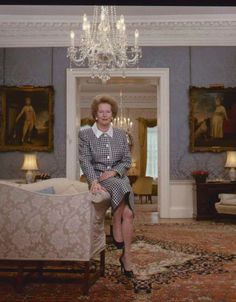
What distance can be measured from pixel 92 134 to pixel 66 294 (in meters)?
1.22

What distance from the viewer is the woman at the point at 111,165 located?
3.30 metres

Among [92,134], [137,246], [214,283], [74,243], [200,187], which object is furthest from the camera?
[200,187]

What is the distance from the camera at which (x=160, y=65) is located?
8.15 m

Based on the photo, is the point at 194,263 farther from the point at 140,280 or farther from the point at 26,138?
the point at 26,138

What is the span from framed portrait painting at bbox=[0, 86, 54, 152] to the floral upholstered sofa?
16.8 feet

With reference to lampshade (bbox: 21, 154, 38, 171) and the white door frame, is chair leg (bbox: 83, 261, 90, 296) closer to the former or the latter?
lampshade (bbox: 21, 154, 38, 171)

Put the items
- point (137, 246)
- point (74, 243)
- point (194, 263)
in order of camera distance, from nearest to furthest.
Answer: point (74, 243)
point (194, 263)
point (137, 246)

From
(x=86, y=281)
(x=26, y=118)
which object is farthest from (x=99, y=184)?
(x=26, y=118)

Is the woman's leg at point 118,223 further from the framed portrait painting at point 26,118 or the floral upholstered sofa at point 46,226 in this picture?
the framed portrait painting at point 26,118

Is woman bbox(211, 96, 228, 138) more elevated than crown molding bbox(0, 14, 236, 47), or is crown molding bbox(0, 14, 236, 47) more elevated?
crown molding bbox(0, 14, 236, 47)

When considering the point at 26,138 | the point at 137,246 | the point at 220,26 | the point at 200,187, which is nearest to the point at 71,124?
the point at 26,138

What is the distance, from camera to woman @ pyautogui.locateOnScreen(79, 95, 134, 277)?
10.8ft

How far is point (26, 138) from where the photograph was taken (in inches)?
320

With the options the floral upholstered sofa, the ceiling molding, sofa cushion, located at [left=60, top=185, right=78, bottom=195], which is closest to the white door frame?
sofa cushion, located at [left=60, top=185, right=78, bottom=195]
